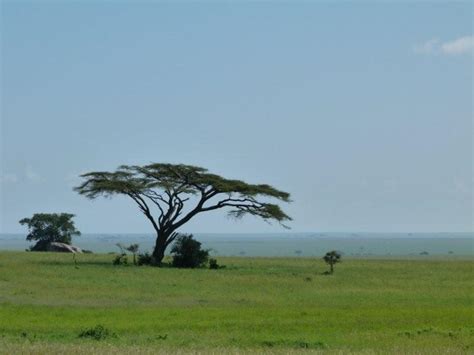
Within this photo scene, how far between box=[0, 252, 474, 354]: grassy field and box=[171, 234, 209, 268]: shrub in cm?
766

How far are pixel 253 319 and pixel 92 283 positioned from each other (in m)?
15.1

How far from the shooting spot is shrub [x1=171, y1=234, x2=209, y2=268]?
188ft

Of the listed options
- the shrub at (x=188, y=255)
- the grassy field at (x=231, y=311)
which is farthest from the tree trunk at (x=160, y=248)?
the grassy field at (x=231, y=311)

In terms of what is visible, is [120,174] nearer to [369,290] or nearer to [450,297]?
[369,290]

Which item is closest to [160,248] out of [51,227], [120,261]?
[120,261]

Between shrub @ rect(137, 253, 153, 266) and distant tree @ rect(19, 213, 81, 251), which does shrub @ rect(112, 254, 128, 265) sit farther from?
distant tree @ rect(19, 213, 81, 251)

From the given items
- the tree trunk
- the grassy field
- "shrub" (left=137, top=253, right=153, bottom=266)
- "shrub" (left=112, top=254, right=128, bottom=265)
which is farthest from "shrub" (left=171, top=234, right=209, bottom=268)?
the grassy field

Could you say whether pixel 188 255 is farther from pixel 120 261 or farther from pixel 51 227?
pixel 51 227

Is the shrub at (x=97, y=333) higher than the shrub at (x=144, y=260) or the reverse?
the reverse

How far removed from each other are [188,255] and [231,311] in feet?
97.3

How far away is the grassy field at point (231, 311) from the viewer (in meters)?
20.3

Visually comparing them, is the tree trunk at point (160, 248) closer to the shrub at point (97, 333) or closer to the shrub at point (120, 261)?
the shrub at point (120, 261)

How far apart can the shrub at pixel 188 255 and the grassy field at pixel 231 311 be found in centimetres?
766

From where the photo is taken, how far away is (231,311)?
2794cm
